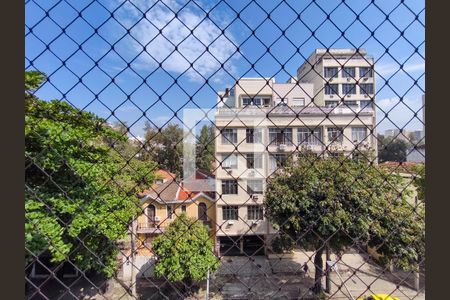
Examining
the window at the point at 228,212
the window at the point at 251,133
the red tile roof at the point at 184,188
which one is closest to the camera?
the window at the point at 251,133

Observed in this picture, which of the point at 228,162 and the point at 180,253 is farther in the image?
the point at 228,162

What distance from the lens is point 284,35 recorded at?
2.43 ft

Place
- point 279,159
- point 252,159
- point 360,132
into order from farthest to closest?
1. point 360,132
2. point 279,159
3. point 252,159

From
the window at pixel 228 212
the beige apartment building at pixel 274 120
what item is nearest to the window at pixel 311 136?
the beige apartment building at pixel 274 120

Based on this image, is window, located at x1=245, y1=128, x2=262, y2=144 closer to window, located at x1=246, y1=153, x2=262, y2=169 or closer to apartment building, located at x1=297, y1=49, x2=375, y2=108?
window, located at x1=246, y1=153, x2=262, y2=169

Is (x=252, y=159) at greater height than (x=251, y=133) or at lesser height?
lesser

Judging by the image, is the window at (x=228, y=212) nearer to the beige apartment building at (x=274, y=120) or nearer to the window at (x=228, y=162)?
the window at (x=228, y=162)

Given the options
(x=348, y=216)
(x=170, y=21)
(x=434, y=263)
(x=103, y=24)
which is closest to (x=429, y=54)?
(x=434, y=263)

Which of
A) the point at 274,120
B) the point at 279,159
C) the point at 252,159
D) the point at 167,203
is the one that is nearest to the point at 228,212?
the point at 279,159

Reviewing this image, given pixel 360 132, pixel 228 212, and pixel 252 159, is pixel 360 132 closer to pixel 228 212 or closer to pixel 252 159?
pixel 252 159

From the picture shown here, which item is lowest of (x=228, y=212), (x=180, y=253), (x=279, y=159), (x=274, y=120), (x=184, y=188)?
(x=180, y=253)

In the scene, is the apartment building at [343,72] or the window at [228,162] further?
the window at [228,162]

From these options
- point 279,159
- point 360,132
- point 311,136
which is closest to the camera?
point 311,136

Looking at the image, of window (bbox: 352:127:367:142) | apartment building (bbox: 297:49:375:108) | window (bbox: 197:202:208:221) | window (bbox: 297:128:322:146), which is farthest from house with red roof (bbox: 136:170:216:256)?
window (bbox: 352:127:367:142)
